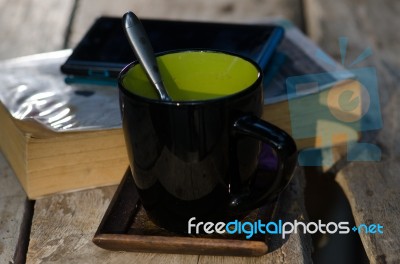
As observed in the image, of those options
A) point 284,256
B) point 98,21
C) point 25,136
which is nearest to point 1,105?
point 25,136

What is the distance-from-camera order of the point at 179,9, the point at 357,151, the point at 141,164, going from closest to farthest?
1. the point at 141,164
2. the point at 357,151
3. the point at 179,9

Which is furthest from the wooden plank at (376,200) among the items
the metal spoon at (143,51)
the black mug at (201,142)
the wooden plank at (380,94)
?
the metal spoon at (143,51)

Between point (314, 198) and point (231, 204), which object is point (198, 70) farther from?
point (314, 198)

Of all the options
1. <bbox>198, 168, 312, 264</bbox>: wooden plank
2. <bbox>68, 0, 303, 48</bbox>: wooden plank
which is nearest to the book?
<bbox>198, 168, 312, 264</bbox>: wooden plank

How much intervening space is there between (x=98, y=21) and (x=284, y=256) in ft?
1.52

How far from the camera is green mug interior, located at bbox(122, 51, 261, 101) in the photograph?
0.54 meters

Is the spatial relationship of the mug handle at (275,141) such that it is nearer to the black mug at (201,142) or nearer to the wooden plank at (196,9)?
the black mug at (201,142)

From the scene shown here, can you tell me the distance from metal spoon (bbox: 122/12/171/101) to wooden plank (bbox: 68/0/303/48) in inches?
17.7

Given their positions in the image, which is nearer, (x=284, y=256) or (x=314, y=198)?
(x=284, y=256)

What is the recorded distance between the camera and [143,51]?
0.53m

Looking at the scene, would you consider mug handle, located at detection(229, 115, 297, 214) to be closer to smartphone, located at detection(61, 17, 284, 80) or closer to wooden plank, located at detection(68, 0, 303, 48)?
smartphone, located at detection(61, 17, 284, 80)

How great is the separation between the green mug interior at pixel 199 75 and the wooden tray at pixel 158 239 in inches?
4.4

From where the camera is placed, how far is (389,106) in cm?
74

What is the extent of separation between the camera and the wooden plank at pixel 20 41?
0.57m
